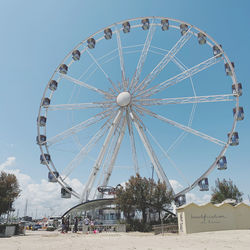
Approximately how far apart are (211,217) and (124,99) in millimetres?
14857

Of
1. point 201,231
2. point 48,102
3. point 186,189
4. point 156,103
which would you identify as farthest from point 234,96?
point 48,102

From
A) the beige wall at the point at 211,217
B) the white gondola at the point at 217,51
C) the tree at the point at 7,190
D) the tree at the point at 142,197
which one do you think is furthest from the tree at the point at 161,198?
the white gondola at the point at 217,51

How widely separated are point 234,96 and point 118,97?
496 inches

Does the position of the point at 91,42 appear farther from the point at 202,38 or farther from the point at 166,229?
the point at 166,229

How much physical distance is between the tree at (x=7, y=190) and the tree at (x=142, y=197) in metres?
11.0

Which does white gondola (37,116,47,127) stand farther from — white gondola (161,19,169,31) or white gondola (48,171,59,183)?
white gondola (161,19,169,31)

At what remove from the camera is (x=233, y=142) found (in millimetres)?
24016

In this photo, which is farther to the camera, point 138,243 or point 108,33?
point 108,33

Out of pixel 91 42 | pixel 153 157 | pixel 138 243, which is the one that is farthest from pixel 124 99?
pixel 138 243

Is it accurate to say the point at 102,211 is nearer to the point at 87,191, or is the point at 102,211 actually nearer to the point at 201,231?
the point at 87,191

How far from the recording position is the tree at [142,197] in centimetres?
2117

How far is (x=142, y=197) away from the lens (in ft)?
69.8

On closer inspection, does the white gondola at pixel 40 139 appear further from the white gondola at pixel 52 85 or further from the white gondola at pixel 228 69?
the white gondola at pixel 228 69

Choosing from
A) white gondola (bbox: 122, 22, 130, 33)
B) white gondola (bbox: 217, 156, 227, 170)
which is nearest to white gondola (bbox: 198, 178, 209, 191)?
white gondola (bbox: 217, 156, 227, 170)
